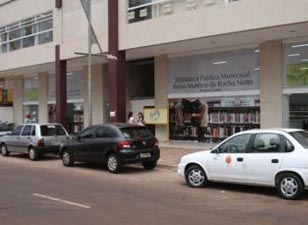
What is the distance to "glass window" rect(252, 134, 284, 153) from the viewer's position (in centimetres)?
1163

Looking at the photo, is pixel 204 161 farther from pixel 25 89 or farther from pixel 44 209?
pixel 25 89

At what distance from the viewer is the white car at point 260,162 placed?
36.6 feet

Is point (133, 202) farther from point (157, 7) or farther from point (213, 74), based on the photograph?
point (213, 74)

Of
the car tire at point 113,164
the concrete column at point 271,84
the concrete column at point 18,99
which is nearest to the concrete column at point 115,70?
the concrete column at point 271,84

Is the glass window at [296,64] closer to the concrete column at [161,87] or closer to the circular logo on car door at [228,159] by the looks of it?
the concrete column at [161,87]

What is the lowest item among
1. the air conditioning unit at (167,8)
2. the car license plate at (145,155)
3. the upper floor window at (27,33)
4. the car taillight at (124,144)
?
the car license plate at (145,155)

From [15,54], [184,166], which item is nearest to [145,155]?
[184,166]

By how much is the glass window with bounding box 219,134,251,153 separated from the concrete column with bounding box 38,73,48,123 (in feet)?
79.9

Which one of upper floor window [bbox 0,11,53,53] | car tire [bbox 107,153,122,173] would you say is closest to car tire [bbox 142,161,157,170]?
car tire [bbox 107,153,122,173]

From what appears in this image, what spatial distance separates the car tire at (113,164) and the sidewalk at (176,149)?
84.4 inches

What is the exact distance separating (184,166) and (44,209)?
4449mm

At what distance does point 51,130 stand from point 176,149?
5335mm

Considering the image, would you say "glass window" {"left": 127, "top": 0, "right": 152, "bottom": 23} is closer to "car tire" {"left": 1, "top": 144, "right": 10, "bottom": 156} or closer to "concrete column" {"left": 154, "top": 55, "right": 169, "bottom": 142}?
"concrete column" {"left": 154, "top": 55, "right": 169, "bottom": 142}

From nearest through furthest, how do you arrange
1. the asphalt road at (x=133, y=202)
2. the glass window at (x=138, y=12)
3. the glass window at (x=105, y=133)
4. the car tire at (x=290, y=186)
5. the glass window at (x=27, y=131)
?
the asphalt road at (x=133, y=202) → the car tire at (x=290, y=186) → the glass window at (x=105, y=133) → the glass window at (x=27, y=131) → the glass window at (x=138, y=12)
